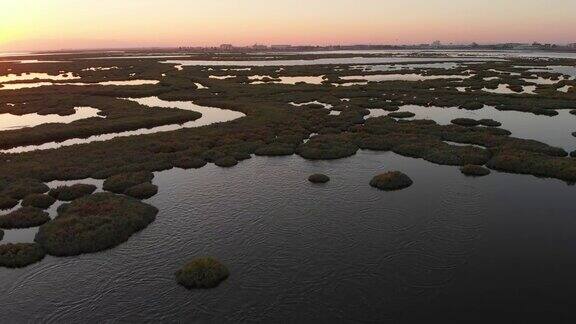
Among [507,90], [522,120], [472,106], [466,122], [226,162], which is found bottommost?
[226,162]

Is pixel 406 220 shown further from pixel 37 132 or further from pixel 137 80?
pixel 137 80

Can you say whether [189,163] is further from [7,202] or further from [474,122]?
[474,122]

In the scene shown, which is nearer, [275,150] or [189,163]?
[189,163]

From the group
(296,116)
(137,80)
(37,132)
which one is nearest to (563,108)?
(296,116)

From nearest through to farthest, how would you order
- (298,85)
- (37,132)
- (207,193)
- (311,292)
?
(311,292), (207,193), (37,132), (298,85)

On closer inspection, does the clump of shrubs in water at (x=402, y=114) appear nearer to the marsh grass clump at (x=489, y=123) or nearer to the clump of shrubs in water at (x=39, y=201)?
the marsh grass clump at (x=489, y=123)

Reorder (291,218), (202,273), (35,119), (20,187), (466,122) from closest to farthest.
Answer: (202,273) → (291,218) → (20,187) → (466,122) → (35,119)

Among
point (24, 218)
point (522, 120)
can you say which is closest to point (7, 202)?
point (24, 218)
